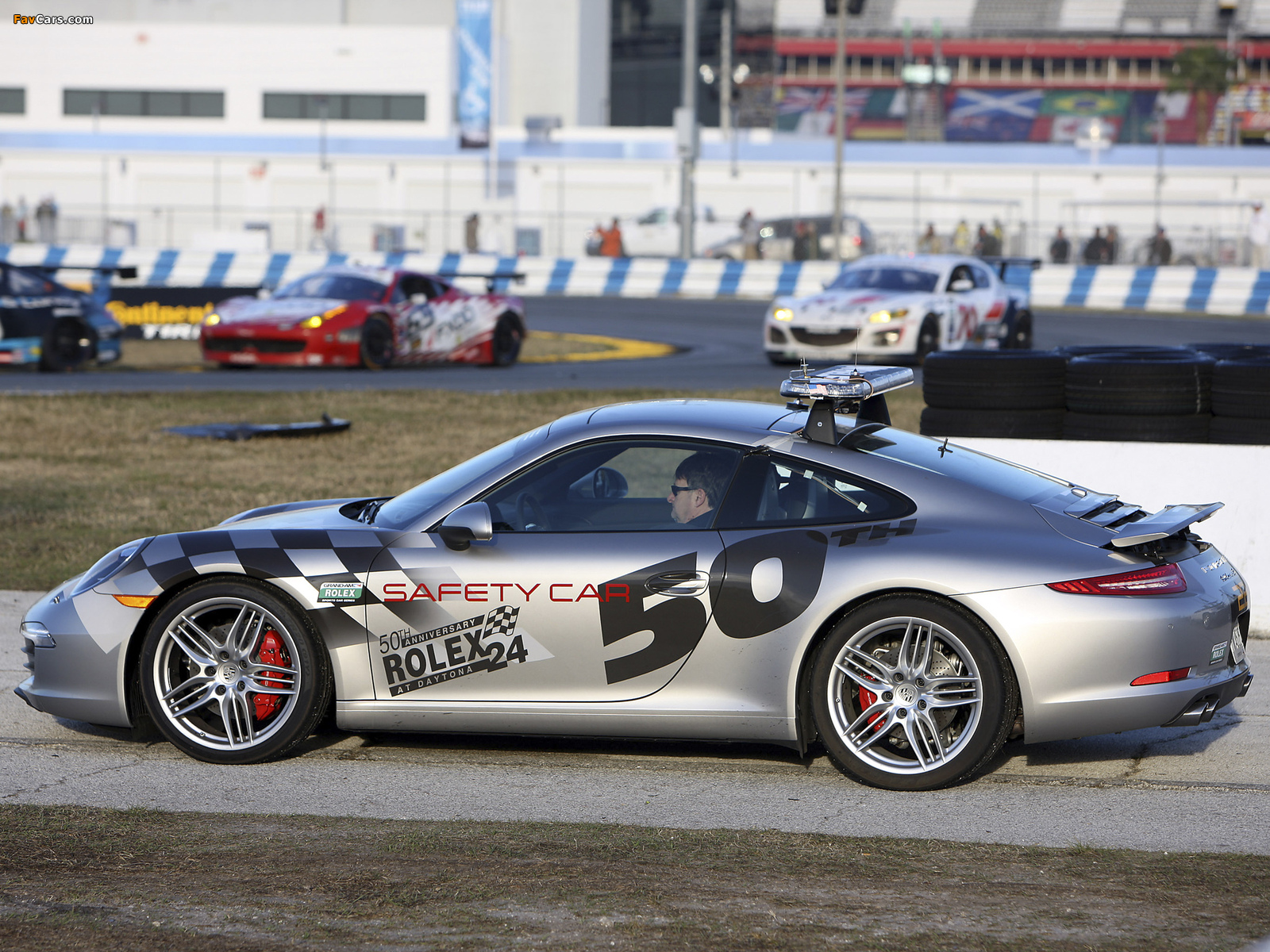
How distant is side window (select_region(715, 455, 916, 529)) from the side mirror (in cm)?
77

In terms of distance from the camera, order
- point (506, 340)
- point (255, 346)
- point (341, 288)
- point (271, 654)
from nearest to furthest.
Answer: point (271, 654) < point (255, 346) < point (341, 288) < point (506, 340)

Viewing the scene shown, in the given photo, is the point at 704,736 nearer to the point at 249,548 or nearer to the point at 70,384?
the point at 249,548

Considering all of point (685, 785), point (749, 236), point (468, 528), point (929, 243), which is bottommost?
point (685, 785)

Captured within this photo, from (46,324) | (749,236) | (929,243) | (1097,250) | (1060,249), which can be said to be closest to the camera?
(46,324)

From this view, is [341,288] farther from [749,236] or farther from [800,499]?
[749,236]

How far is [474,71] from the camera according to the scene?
185ft

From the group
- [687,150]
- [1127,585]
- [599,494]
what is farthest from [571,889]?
[687,150]

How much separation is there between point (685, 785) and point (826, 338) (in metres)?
14.2

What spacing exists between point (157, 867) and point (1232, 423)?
5554 millimetres

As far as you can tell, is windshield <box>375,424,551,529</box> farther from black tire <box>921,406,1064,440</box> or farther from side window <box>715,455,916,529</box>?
black tire <box>921,406,1064,440</box>

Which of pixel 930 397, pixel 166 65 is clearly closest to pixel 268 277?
pixel 930 397

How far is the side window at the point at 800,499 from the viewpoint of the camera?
5090mm

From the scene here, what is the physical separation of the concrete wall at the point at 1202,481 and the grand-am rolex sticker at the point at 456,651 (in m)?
3.39

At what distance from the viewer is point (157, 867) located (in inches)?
163
